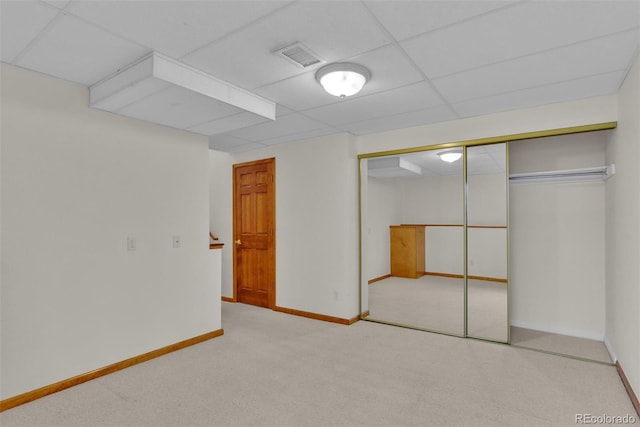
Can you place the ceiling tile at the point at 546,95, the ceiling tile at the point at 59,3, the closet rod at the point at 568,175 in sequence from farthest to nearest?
1. the closet rod at the point at 568,175
2. the ceiling tile at the point at 546,95
3. the ceiling tile at the point at 59,3

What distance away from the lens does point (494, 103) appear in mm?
3285

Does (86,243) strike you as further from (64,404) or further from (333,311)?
(333,311)

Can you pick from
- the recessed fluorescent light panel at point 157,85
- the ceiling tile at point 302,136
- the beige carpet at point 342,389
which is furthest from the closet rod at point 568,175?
the recessed fluorescent light panel at point 157,85

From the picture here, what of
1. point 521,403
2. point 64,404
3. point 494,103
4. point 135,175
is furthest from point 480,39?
point 64,404

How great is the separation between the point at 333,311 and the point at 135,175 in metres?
2.73

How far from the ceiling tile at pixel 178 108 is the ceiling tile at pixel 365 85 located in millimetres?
400

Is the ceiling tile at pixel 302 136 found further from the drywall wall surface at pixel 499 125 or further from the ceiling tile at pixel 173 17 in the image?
the ceiling tile at pixel 173 17

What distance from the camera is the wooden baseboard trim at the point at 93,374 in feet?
8.06

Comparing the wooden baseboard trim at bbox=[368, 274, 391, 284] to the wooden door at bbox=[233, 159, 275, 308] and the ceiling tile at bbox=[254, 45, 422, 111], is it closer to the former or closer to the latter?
the wooden door at bbox=[233, 159, 275, 308]

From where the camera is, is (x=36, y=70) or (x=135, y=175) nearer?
(x=36, y=70)

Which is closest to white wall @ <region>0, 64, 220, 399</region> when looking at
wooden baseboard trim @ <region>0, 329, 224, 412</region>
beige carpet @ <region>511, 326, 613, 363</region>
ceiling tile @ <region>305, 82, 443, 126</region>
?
wooden baseboard trim @ <region>0, 329, 224, 412</region>

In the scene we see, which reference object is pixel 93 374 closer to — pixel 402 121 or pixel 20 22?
pixel 20 22

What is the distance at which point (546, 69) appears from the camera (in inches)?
100

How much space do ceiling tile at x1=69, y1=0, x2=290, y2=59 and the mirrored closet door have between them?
2.76 metres
